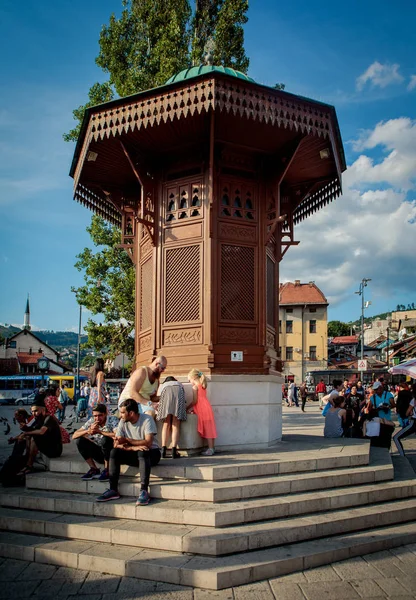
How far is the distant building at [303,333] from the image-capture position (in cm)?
6875

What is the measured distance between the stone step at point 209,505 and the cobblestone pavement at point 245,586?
88 cm

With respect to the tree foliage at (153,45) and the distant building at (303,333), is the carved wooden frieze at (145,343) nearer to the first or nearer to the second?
the tree foliage at (153,45)

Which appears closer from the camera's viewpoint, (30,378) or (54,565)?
(54,565)

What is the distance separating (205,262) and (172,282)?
85 centimetres

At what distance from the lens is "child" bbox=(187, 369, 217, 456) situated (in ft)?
26.5

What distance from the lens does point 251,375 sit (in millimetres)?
9359

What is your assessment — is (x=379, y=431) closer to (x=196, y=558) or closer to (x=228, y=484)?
(x=228, y=484)

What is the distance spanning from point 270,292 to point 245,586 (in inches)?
259

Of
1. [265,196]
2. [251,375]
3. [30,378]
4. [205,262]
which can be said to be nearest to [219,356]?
[251,375]

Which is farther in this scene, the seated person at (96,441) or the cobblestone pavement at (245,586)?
the seated person at (96,441)

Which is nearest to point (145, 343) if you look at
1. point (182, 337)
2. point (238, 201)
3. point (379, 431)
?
point (182, 337)

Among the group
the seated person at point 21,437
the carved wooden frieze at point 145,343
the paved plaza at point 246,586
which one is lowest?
the paved plaza at point 246,586

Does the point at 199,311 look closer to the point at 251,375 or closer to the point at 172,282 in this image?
the point at 172,282

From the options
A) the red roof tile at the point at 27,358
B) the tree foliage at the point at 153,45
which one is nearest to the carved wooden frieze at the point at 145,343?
the tree foliage at the point at 153,45
